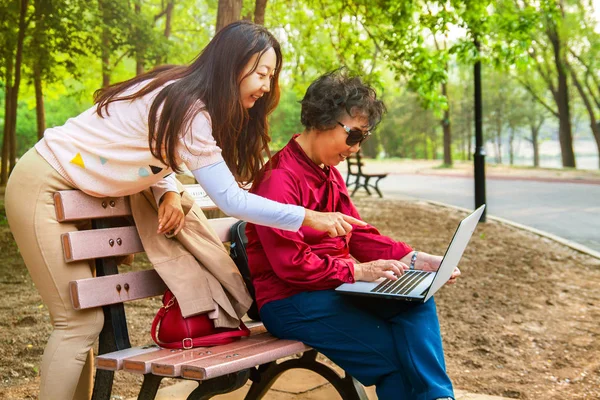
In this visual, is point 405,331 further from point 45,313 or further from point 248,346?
point 45,313

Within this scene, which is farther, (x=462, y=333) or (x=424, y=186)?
(x=424, y=186)

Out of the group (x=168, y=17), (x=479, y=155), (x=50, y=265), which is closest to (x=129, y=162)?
(x=50, y=265)

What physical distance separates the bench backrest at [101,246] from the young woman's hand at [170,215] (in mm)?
161

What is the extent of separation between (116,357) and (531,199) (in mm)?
15463

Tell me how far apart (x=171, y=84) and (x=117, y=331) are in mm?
930

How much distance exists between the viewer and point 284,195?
3041mm

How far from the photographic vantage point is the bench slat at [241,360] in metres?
2.56

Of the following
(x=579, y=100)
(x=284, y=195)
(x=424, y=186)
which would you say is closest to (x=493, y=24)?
(x=284, y=195)

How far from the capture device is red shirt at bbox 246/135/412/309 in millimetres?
2928

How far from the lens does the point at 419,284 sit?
3.01m

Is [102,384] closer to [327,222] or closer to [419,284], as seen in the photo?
[327,222]

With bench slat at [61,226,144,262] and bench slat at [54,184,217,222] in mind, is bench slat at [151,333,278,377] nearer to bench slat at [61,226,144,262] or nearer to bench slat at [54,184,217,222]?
bench slat at [61,226,144,262]

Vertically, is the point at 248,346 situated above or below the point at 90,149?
below

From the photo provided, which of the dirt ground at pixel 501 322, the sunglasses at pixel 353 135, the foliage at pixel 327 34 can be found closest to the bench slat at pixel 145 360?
the sunglasses at pixel 353 135
